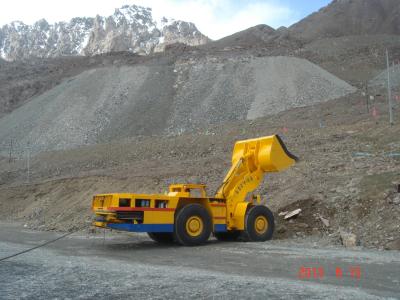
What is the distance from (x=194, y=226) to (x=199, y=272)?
3693mm

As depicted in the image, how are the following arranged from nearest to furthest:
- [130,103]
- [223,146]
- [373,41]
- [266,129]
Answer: [223,146] → [266,129] → [130,103] → [373,41]

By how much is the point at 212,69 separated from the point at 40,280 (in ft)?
132

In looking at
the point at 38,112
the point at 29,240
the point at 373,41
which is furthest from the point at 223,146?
the point at 373,41

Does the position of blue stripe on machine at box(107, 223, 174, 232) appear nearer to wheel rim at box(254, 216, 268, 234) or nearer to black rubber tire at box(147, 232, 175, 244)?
black rubber tire at box(147, 232, 175, 244)

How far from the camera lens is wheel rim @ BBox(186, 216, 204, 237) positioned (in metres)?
11.3

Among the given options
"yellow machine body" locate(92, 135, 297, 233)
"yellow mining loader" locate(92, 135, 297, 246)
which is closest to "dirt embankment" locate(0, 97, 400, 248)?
"yellow mining loader" locate(92, 135, 297, 246)

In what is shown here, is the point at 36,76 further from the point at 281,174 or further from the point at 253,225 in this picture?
the point at 253,225

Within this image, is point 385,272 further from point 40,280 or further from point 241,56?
point 241,56

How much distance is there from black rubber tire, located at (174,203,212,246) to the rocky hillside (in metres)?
81.5

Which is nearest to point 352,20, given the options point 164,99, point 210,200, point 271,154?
point 164,99

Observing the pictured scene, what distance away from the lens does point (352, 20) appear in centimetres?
9656

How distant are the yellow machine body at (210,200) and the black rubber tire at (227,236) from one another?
0.37m

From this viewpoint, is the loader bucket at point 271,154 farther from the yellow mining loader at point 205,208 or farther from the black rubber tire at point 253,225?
the black rubber tire at point 253,225

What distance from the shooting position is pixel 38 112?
43625 mm
